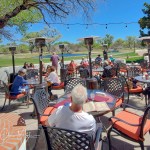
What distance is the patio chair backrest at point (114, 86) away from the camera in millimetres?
5049

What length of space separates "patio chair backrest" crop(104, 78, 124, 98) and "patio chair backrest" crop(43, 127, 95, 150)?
9.75 feet

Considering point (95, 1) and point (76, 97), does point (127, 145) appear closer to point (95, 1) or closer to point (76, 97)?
point (76, 97)

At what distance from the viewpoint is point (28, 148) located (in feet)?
11.6

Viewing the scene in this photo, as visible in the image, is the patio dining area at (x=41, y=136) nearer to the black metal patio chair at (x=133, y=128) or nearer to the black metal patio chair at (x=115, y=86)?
the black metal patio chair at (x=133, y=128)

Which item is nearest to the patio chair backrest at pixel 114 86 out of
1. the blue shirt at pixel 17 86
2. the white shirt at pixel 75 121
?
the blue shirt at pixel 17 86

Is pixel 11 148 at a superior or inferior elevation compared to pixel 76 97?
inferior

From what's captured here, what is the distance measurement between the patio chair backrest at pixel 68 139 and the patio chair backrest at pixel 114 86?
2.97m

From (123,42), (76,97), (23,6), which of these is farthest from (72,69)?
(123,42)

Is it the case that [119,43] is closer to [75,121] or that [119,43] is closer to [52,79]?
[52,79]

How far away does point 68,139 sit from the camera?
216 cm

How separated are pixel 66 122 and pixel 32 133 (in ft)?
7.02

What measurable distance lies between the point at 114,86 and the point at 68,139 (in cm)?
317

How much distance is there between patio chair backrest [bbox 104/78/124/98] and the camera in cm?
505

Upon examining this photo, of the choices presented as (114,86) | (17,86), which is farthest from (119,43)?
(114,86)
